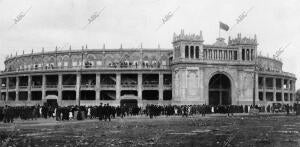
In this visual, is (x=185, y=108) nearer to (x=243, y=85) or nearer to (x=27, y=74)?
(x=243, y=85)

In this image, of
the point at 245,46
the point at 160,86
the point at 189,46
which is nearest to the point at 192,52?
the point at 189,46

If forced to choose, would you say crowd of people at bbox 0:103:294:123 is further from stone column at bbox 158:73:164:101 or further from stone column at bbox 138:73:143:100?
stone column at bbox 158:73:164:101

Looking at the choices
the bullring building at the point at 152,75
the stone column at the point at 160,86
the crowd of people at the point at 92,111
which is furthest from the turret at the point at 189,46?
the crowd of people at the point at 92,111

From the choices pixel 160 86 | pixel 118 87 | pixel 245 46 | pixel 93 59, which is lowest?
pixel 118 87

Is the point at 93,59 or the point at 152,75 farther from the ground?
the point at 93,59

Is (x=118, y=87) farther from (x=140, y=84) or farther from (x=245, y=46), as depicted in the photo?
(x=245, y=46)

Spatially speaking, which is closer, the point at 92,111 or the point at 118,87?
the point at 92,111

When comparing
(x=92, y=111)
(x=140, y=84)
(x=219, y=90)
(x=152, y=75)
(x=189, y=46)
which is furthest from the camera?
(x=152, y=75)

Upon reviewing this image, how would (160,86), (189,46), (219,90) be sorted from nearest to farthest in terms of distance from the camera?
(189,46)
(160,86)
(219,90)
